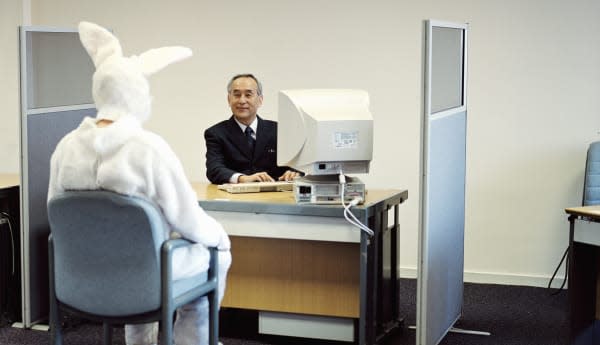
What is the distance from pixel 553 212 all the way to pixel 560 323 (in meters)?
0.92

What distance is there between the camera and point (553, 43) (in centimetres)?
500

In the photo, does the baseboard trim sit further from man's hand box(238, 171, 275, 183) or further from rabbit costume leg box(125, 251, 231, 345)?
rabbit costume leg box(125, 251, 231, 345)

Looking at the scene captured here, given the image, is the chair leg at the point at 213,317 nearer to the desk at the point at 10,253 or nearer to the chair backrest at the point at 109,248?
the chair backrest at the point at 109,248

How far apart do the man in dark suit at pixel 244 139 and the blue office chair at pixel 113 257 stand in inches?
65.8

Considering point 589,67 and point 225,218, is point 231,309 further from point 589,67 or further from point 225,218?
point 589,67

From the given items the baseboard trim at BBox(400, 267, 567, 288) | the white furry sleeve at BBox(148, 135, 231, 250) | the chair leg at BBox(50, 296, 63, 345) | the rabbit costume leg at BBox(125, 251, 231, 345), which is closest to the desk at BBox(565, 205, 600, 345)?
the baseboard trim at BBox(400, 267, 567, 288)

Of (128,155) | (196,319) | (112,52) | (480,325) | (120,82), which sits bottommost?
(480,325)

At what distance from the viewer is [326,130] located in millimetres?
3541

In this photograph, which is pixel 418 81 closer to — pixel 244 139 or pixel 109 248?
pixel 244 139

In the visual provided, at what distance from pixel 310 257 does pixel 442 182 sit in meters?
0.65

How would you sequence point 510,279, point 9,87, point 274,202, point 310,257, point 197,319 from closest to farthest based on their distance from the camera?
1. point 197,319
2. point 274,202
3. point 310,257
4. point 510,279
5. point 9,87

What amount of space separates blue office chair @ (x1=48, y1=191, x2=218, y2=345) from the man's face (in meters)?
A: 1.70

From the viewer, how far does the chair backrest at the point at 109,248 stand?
2.71 m

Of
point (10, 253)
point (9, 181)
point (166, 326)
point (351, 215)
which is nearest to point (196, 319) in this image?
point (166, 326)
